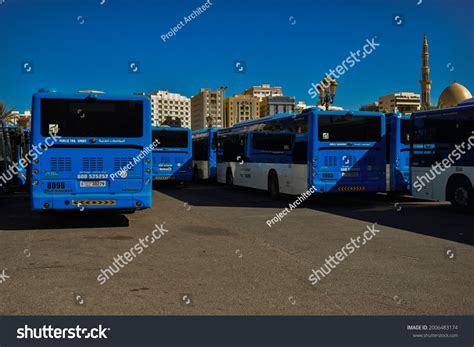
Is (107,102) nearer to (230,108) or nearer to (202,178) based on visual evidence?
(202,178)

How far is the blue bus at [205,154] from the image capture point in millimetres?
27484

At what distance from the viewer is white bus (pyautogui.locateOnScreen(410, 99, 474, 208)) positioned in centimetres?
1330

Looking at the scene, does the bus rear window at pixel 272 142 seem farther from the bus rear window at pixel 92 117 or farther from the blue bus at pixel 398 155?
the bus rear window at pixel 92 117

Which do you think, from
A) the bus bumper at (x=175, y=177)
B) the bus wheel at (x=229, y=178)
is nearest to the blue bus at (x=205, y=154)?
the bus bumper at (x=175, y=177)

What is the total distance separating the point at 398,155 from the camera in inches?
677

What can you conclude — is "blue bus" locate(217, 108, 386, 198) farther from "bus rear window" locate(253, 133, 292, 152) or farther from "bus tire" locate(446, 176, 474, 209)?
"bus tire" locate(446, 176, 474, 209)

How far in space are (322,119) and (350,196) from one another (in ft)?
16.1

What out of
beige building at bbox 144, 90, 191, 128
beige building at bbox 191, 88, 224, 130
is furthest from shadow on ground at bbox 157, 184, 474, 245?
Answer: beige building at bbox 191, 88, 224, 130

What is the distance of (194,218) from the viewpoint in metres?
12.9

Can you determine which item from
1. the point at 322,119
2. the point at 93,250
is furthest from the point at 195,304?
the point at 322,119

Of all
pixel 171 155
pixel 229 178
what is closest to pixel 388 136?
pixel 229 178

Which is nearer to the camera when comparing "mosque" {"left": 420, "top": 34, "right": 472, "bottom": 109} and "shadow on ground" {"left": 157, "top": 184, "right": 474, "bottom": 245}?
"shadow on ground" {"left": 157, "top": 184, "right": 474, "bottom": 245}

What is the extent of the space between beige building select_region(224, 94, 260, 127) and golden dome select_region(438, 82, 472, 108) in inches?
1578
